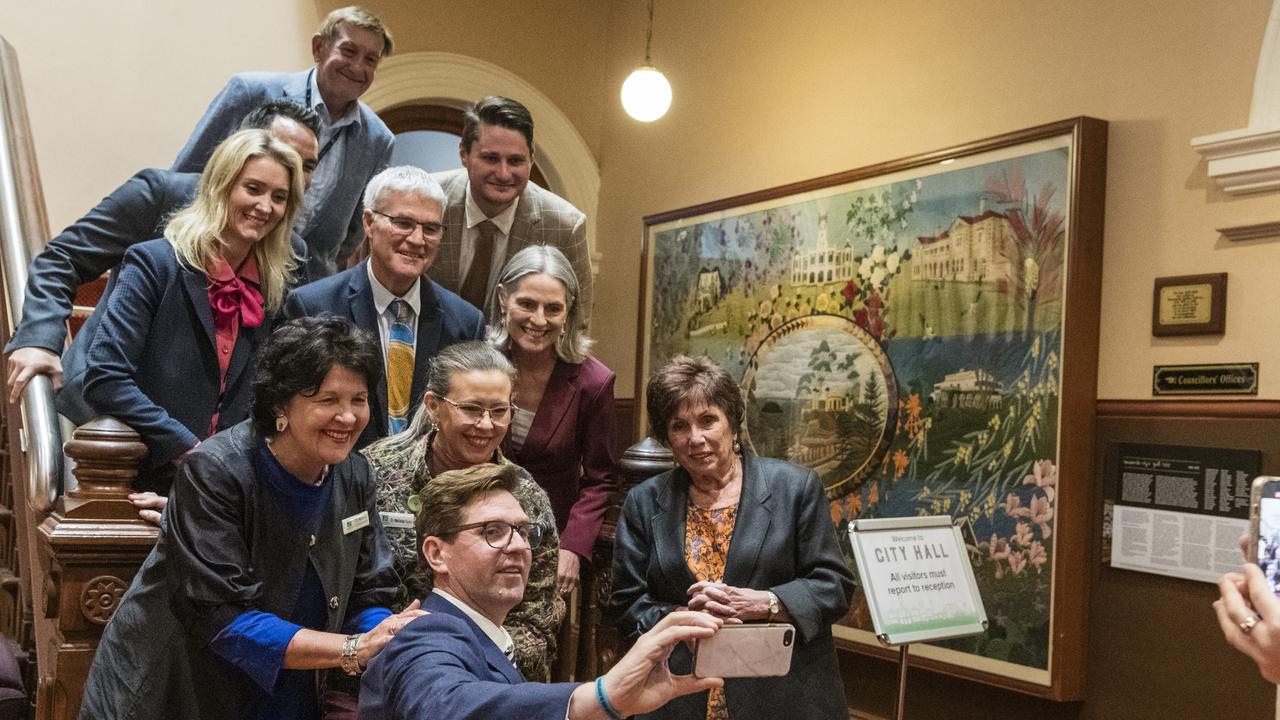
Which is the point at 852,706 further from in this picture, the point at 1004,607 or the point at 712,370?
the point at 712,370

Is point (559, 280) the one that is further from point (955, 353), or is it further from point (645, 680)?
point (955, 353)

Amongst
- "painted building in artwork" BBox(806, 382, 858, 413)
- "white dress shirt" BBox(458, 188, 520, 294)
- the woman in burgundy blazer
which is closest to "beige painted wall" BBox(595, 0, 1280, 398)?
"painted building in artwork" BBox(806, 382, 858, 413)

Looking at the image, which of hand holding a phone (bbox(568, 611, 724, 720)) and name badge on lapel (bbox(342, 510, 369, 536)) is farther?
name badge on lapel (bbox(342, 510, 369, 536))

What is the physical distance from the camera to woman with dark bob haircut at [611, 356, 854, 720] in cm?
280

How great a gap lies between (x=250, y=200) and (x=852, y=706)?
3815 millimetres

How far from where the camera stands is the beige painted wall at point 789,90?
420 centimetres

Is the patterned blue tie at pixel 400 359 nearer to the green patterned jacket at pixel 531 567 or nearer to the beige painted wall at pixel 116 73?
the green patterned jacket at pixel 531 567

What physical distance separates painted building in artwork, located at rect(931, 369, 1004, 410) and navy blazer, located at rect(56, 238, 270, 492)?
9.79 feet

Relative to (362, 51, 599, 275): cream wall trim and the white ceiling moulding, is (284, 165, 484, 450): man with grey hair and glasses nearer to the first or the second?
the white ceiling moulding

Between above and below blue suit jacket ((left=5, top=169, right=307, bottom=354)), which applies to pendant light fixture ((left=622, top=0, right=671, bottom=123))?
above

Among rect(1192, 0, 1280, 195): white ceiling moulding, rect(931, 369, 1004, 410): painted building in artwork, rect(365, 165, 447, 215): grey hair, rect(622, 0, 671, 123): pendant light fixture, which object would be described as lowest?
rect(931, 369, 1004, 410): painted building in artwork

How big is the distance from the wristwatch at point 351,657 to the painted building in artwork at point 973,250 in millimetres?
3302

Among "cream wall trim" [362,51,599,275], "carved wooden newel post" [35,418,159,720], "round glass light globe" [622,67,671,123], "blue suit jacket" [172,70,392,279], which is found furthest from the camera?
"cream wall trim" [362,51,599,275]

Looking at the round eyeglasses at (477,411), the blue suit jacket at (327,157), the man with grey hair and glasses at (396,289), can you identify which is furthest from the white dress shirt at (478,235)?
the round eyeglasses at (477,411)
